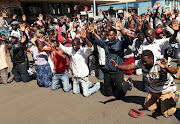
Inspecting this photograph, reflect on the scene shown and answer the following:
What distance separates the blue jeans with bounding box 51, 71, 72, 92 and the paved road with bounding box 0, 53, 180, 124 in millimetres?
170

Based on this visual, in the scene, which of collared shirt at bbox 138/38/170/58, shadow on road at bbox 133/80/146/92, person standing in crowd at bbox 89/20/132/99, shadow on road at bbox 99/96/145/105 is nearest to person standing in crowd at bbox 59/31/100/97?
person standing in crowd at bbox 89/20/132/99

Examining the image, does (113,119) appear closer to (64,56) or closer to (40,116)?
(40,116)

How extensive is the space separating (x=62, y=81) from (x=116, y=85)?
5.76ft

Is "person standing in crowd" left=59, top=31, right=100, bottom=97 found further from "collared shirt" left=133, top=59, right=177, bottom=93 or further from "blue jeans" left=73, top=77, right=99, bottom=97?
"collared shirt" left=133, top=59, right=177, bottom=93

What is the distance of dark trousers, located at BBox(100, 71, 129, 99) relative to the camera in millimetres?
4773

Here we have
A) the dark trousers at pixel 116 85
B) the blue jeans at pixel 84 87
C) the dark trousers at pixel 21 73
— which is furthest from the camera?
the dark trousers at pixel 21 73

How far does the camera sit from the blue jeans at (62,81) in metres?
5.55

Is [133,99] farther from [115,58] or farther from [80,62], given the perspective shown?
[80,62]

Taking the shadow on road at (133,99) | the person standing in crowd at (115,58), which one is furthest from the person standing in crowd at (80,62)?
the shadow on road at (133,99)

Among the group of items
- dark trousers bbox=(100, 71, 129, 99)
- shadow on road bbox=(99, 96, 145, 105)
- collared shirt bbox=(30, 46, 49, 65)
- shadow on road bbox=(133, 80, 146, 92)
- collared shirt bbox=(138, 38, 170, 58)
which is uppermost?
collared shirt bbox=(138, 38, 170, 58)

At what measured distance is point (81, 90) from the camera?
554 centimetres

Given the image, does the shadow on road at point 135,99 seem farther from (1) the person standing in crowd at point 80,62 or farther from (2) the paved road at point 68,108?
(1) the person standing in crowd at point 80,62

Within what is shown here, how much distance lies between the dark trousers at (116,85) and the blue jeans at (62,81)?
47.4 inches

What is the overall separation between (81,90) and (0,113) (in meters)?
2.28
